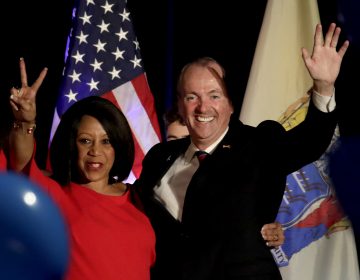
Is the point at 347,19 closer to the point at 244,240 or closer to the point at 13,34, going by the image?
the point at 244,240

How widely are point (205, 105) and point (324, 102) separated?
41cm

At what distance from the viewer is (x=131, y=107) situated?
312 cm

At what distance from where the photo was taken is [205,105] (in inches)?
78.2

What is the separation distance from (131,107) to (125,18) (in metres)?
0.43

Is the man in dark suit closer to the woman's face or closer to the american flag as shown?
the woman's face

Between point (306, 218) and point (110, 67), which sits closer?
point (306, 218)

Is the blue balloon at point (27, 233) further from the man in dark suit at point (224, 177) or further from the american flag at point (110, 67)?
the american flag at point (110, 67)

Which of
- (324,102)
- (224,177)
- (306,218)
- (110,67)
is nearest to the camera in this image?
(324,102)

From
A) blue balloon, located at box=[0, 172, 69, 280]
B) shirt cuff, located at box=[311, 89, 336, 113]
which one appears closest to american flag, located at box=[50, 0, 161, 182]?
shirt cuff, located at box=[311, 89, 336, 113]

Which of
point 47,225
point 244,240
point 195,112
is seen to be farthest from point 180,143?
point 47,225

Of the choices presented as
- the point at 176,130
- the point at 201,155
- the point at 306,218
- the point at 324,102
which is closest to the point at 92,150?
the point at 201,155

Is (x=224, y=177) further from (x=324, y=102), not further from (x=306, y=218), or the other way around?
(x=306, y=218)

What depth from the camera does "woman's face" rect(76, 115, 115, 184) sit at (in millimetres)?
1921

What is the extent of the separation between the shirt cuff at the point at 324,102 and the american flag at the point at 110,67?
1439mm
